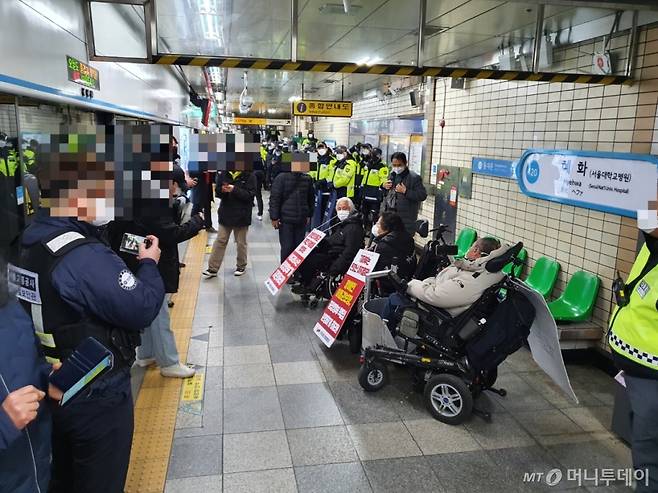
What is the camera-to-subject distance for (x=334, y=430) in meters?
3.23

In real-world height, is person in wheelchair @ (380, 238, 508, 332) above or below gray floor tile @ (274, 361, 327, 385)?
above

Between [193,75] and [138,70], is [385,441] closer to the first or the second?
[138,70]

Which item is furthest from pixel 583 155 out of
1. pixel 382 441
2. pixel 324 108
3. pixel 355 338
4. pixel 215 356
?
pixel 324 108

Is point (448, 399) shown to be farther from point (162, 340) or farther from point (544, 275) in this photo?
point (544, 275)

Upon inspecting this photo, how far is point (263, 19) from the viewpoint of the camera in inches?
221

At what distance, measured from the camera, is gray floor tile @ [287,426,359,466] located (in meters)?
2.93

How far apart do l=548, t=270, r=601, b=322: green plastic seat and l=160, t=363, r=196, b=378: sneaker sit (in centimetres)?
316

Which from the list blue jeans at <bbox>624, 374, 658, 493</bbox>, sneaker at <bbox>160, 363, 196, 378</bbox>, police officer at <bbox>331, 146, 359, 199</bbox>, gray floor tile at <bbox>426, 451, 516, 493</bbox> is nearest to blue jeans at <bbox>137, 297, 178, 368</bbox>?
sneaker at <bbox>160, 363, 196, 378</bbox>

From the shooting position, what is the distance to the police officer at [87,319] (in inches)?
67.0

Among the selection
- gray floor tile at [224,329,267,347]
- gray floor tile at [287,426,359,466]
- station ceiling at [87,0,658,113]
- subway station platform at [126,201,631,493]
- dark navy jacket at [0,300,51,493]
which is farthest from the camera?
gray floor tile at [224,329,267,347]

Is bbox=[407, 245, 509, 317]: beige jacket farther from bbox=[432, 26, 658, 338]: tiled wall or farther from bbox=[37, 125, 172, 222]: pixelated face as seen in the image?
bbox=[37, 125, 172, 222]: pixelated face

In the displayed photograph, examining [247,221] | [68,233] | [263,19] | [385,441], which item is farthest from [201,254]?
[68,233]

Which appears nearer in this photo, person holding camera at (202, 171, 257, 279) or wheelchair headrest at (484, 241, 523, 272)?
wheelchair headrest at (484, 241, 523, 272)

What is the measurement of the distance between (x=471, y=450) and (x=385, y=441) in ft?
1.73
